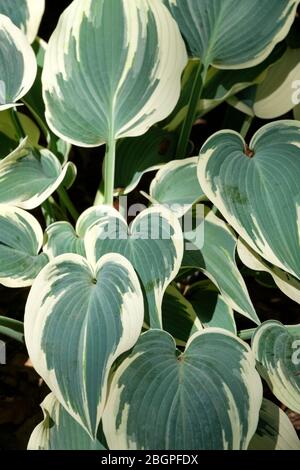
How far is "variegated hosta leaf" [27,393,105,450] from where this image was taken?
1104 mm

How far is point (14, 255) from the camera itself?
120cm

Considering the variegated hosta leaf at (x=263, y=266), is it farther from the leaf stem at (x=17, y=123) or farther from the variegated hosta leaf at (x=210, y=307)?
the leaf stem at (x=17, y=123)

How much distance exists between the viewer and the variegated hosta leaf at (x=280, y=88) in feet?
4.80

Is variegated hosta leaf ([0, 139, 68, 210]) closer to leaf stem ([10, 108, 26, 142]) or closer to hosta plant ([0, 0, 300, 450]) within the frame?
hosta plant ([0, 0, 300, 450])

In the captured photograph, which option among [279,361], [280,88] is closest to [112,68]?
[280,88]

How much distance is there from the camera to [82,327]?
106cm

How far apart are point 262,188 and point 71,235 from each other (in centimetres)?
36

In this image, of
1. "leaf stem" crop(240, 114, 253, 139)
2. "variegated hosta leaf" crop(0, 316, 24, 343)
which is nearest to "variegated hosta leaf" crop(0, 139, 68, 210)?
"variegated hosta leaf" crop(0, 316, 24, 343)

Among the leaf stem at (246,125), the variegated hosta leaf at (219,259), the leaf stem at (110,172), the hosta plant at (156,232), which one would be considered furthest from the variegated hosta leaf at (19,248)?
the leaf stem at (246,125)

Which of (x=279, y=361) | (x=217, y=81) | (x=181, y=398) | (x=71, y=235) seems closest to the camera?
(x=181, y=398)

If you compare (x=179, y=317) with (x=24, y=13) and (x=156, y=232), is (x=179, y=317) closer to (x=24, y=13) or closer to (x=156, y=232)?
(x=156, y=232)

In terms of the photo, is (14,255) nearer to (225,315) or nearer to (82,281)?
(82,281)

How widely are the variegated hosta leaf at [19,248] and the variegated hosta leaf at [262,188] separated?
1.03 feet
